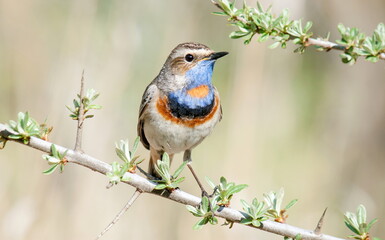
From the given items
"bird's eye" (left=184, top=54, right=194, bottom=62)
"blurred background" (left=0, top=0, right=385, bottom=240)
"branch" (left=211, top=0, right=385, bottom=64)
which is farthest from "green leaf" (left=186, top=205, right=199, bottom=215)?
"blurred background" (left=0, top=0, right=385, bottom=240)

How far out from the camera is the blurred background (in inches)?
172

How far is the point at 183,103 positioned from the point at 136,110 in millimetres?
1624

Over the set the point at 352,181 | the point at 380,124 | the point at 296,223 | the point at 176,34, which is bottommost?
the point at 296,223

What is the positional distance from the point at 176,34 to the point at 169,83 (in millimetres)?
1092

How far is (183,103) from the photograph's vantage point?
12.5 ft

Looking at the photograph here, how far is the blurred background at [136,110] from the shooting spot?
4379 mm

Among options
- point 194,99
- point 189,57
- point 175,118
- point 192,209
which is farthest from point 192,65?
point 192,209

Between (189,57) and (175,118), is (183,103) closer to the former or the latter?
(175,118)

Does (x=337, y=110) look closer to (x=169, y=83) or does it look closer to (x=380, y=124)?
(x=380, y=124)

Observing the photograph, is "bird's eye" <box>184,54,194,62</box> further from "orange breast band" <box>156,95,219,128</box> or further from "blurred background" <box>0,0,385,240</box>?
"blurred background" <box>0,0,385,240</box>

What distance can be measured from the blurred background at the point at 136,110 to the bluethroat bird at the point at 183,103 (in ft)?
1.80

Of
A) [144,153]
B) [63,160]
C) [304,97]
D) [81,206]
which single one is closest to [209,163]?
[144,153]

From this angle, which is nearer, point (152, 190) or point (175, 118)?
point (152, 190)

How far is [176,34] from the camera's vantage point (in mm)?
4973
